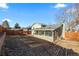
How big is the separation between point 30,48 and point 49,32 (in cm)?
27

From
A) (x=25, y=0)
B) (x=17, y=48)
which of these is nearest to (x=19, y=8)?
(x=25, y=0)

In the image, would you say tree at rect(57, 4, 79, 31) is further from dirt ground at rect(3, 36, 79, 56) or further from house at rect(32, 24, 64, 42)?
dirt ground at rect(3, 36, 79, 56)

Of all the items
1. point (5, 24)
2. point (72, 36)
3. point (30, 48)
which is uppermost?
point (5, 24)

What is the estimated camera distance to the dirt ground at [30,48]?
16.1 feet

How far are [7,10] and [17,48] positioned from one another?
1.38 feet

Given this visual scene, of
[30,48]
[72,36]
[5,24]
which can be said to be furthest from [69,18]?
[5,24]

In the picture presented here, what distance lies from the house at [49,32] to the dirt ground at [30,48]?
0.05 meters

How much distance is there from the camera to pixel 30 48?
16.2ft

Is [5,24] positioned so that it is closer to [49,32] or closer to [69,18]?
[49,32]

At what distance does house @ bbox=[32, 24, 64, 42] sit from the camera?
493 centimetres

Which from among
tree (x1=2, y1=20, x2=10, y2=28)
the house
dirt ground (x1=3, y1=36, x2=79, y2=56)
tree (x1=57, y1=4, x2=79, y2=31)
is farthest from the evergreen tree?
tree (x1=57, y1=4, x2=79, y2=31)

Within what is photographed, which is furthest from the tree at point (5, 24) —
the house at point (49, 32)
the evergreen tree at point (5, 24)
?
the house at point (49, 32)

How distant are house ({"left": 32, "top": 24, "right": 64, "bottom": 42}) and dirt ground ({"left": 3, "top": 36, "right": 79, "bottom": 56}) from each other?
55mm

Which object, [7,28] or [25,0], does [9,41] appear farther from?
[25,0]
